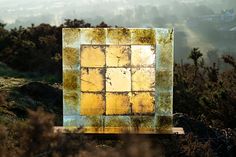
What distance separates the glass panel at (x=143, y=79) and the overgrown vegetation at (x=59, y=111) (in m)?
0.90

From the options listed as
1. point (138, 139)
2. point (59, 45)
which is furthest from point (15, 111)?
point (59, 45)

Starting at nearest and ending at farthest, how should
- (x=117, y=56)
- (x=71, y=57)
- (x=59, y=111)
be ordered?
(x=117, y=56)
(x=71, y=57)
(x=59, y=111)

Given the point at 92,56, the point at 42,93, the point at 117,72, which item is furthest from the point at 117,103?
the point at 42,93

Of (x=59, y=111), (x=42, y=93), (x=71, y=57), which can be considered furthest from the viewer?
(x=42, y=93)

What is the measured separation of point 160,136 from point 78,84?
165cm

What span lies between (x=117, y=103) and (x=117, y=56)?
2.60ft

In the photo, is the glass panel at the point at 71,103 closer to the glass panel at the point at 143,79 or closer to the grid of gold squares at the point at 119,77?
the grid of gold squares at the point at 119,77

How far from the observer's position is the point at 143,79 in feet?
29.7

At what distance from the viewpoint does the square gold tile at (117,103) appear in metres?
9.01

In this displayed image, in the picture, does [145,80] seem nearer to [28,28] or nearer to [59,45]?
[59,45]

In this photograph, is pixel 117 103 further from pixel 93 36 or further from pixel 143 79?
pixel 93 36

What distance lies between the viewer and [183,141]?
939 cm

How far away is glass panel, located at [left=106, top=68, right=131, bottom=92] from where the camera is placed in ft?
29.5

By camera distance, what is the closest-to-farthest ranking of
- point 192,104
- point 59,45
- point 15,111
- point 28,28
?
point 15,111 → point 192,104 → point 59,45 → point 28,28
